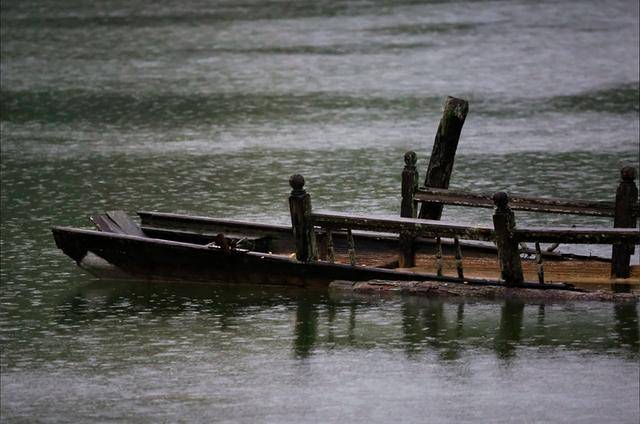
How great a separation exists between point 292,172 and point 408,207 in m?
9.78

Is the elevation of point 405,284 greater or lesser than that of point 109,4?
lesser

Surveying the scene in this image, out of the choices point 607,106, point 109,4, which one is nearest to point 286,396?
point 607,106

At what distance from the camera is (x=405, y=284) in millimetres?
19094

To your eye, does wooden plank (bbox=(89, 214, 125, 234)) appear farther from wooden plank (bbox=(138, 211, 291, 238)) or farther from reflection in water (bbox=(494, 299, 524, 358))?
reflection in water (bbox=(494, 299, 524, 358))

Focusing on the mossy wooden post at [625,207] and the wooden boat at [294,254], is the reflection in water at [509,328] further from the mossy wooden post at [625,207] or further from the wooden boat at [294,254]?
the mossy wooden post at [625,207]

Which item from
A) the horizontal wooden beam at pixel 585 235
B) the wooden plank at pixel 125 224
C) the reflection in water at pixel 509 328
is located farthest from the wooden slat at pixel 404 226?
the wooden plank at pixel 125 224

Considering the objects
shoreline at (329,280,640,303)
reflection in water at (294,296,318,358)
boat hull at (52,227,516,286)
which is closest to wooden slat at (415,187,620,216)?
shoreline at (329,280,640,303)

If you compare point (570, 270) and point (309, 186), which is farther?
point (309, 186)

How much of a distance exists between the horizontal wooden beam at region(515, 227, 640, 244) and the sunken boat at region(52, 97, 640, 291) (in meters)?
0.01

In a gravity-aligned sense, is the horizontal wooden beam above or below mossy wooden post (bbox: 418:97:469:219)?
below

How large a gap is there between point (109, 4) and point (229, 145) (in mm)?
38359

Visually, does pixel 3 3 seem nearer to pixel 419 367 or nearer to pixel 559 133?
pixel 559 133

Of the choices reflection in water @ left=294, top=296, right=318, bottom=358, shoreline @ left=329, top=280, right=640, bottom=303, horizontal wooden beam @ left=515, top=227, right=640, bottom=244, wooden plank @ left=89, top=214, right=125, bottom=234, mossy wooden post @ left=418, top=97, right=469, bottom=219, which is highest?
mossy wooden post @ left=418, top=97, right=469, bottom=219

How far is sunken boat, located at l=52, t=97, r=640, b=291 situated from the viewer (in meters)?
18.6
